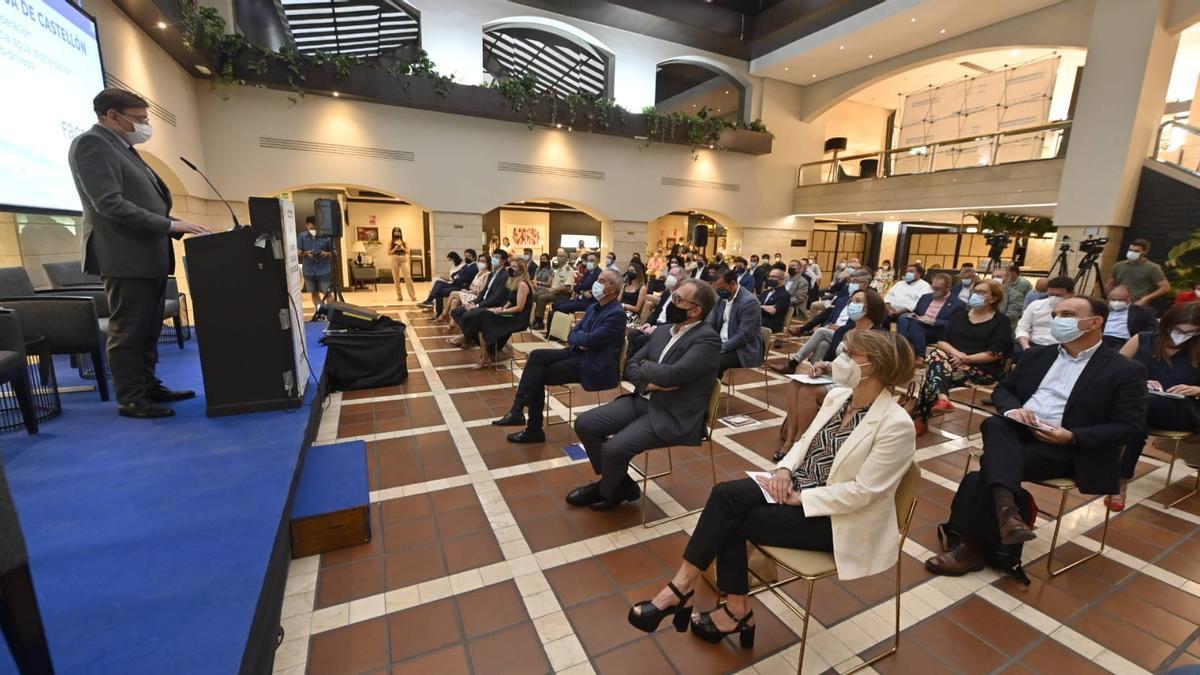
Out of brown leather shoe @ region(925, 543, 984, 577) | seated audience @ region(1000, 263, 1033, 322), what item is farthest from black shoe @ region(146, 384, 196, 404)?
seated audience @ region(1000, 263, 1033, 322)

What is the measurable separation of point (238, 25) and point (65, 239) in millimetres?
6778

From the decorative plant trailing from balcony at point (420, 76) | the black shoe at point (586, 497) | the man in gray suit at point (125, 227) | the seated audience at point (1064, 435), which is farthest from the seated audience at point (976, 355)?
the decorative plant trailing from balcony at point (420, 76)

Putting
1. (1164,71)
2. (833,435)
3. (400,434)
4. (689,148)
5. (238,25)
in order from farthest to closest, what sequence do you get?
(689,148), (238,25), (1164,71), (400,434), (833,435)

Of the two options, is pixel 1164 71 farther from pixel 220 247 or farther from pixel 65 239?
pixel 65 239

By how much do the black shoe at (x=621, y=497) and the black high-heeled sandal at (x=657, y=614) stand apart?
1001mm

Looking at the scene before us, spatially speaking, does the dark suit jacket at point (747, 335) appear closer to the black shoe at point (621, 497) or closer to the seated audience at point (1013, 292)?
the black shoe at point (621, 497)

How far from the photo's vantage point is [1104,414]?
2279 millimetres

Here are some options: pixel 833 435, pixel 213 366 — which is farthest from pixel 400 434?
pixel 833 435

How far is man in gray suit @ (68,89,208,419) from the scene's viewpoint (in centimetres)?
242

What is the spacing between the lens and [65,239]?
466 cm

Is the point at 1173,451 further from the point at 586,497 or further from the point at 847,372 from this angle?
the point at 586,497

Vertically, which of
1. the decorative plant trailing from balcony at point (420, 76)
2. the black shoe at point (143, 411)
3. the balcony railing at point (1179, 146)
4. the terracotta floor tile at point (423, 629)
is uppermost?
the decorative plant trailing from balcony at point (420, 76)

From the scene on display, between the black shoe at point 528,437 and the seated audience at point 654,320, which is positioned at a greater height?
the seated audience at point 654,320

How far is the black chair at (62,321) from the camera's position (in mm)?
2801
